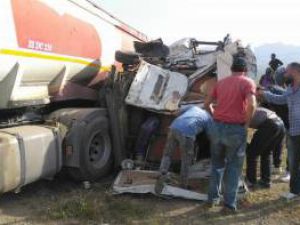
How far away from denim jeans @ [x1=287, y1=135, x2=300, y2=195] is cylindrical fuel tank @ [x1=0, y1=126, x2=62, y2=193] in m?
2.83

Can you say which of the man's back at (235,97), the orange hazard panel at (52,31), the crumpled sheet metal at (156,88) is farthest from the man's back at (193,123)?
the orange hazard panel at (52,31)

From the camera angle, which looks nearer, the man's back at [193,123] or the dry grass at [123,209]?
the dry grass at [123,209]

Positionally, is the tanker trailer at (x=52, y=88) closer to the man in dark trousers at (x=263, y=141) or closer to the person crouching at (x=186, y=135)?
the person crouching at (x=186, y=135)

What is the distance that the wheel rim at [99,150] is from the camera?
24.6ft

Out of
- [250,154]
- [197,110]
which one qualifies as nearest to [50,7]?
[197,110]

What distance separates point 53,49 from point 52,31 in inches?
8.9

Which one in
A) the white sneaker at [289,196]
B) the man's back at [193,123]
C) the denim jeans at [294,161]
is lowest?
the white sneaker at [289,196]

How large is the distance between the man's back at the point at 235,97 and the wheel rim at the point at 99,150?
2172 millimetres

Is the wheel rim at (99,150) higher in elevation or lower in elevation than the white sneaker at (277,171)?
higher

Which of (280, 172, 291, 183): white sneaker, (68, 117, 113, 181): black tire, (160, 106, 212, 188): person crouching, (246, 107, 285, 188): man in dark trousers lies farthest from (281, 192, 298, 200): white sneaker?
(68, 117, 113, 181): black tire

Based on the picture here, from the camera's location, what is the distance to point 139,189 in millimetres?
6559

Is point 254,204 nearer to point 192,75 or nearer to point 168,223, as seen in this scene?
point 168,223

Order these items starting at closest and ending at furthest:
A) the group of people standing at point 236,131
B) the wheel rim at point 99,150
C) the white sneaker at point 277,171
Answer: the group of people standing at point 236,131, the wheel rim at point 99,150, the white sneaker at point 277,171

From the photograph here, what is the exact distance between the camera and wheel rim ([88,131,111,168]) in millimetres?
7513
